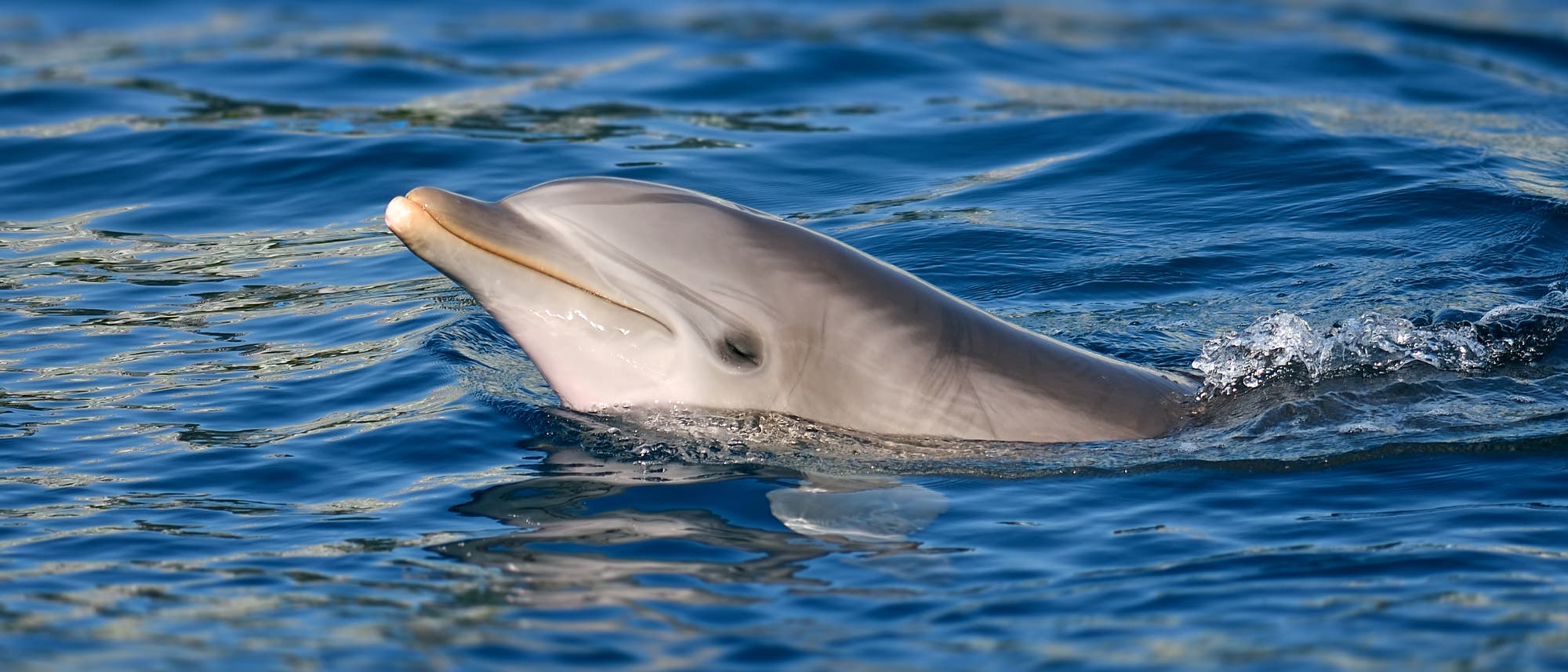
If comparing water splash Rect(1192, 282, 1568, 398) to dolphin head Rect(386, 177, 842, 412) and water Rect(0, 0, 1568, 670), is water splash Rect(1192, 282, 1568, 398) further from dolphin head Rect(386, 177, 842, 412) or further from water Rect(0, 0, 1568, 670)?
dolphin head Rect(386, 177, 842, 412)

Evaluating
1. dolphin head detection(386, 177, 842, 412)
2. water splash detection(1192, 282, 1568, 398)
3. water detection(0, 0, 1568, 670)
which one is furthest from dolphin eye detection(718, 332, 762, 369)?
water splash detection(1192, 282, 1568, 398)

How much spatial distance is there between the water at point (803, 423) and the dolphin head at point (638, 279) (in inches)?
9.8

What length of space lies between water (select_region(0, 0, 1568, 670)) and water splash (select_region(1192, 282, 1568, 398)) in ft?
0.10

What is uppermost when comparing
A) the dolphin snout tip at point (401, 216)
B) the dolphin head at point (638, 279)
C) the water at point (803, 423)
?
the dolphin snout tip at point (401, 216)

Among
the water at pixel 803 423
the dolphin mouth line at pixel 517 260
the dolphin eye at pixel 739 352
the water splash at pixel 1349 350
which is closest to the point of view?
the water at pixel 803 423

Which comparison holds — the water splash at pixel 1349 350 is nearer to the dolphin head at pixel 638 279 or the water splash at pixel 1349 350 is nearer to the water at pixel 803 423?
the water at pixel 803 423

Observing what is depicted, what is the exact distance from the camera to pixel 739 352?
6.96m

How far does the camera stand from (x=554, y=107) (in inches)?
625

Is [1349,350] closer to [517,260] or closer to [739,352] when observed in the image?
[739,352]

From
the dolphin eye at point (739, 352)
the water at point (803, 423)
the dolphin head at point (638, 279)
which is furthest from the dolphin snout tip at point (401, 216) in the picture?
the dolphin eye at point (739, 352)

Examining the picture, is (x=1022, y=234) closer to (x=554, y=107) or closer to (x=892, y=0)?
(x=554, y=107)

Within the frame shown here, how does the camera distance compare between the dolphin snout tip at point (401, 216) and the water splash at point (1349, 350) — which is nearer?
the dolphin snout tip at point (401, 216)

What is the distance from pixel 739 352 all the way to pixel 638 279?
51cm

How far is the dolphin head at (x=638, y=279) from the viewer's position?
6.83m
